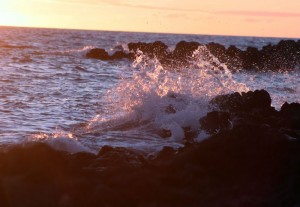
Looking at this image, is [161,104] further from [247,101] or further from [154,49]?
[154,49]

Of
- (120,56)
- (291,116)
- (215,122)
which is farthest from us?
(120,56)

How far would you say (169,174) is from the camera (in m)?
7.26

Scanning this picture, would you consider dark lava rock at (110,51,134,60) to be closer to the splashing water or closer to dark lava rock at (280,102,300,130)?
the splashing water

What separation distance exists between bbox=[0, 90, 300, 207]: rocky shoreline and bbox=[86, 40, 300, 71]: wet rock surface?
111 ft

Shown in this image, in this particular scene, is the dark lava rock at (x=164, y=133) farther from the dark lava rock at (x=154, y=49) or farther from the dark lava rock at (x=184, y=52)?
the dark lava rock at (x=154, y=49)

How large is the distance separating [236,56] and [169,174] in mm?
41080

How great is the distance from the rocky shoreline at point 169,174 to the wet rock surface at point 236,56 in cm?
3370

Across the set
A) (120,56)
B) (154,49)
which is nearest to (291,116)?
(120,56)

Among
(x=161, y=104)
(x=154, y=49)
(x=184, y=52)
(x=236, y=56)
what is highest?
(x=161, y=104)

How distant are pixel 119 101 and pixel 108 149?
7.83 meters

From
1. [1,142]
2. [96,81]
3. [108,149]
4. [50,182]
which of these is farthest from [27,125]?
[96,81]

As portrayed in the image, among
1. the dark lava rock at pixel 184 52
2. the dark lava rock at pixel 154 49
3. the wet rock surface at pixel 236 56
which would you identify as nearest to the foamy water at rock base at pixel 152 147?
the wet rock surface at pixel 236 56

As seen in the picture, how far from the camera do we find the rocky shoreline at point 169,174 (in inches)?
264

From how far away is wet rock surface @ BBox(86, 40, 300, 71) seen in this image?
43594 mm
